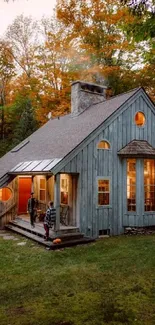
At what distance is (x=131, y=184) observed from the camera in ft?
43.2

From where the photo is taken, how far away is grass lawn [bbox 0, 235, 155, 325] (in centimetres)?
522

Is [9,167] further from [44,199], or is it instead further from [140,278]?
[140,278]

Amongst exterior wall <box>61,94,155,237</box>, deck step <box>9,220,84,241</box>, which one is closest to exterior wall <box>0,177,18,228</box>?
deck step <box>9,220,84,241</box>

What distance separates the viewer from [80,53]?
2375 cm

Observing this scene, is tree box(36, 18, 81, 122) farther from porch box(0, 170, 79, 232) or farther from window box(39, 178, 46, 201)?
window box(39, 178, 46, 201)

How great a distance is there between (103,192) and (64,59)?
17489mm

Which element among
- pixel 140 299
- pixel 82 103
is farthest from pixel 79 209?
pixel 82 103

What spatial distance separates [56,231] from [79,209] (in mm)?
1474

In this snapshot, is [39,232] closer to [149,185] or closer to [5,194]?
[5,194]

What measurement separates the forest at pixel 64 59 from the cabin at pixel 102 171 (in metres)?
6.72

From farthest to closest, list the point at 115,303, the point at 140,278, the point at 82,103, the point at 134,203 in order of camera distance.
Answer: the point at 82,103 → the point at 134,203 → the point at 140,278 → the point at 115,303

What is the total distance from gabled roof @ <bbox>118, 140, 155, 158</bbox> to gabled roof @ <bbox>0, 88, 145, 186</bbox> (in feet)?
5.85

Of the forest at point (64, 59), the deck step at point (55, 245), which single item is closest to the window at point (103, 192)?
the deck step at point (55, 245)

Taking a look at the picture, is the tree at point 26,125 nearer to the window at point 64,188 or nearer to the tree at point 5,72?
the tree at point 5,72
